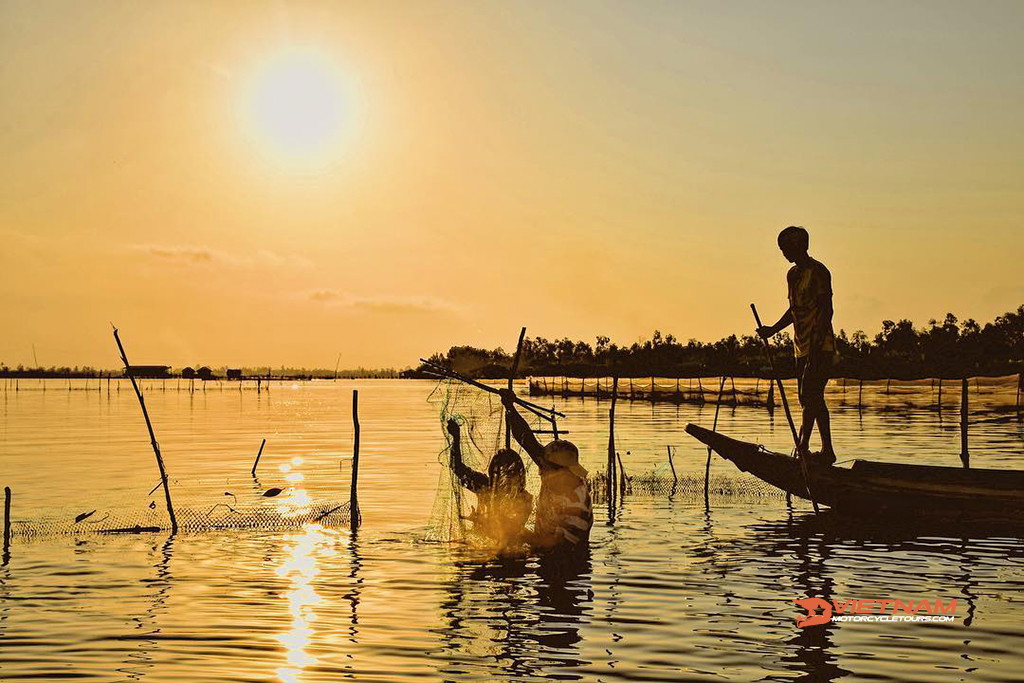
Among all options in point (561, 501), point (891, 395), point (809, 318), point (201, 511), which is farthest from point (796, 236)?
point (891, 395)

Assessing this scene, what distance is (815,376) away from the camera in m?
16.0

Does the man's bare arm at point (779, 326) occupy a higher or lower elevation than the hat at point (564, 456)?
higher

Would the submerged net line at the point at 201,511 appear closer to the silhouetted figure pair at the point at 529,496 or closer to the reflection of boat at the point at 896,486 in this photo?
the silhouetted figure pair at the point at 529,496

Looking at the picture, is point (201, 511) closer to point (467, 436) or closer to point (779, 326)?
point (467, 436)

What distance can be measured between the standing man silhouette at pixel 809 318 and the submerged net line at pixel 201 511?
30.5ft

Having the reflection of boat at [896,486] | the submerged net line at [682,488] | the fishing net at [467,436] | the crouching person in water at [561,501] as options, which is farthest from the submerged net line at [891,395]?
the crouching person in water at [561,501]

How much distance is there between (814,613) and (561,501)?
12.3 feet

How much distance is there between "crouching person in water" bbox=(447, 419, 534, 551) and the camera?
15.1 metres

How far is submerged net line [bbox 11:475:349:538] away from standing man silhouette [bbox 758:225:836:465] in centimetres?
930

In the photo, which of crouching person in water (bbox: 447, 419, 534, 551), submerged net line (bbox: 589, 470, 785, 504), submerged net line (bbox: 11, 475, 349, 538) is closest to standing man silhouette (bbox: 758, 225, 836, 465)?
crouching person in water (bbox: 447, 419, 534, 551)

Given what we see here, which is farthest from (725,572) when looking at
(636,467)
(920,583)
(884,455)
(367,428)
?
(367,428)

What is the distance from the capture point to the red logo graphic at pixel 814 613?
1124 cm

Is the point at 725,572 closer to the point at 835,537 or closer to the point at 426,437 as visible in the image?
the point at 835,537

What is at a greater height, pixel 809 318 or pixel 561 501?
pixel 809 318
